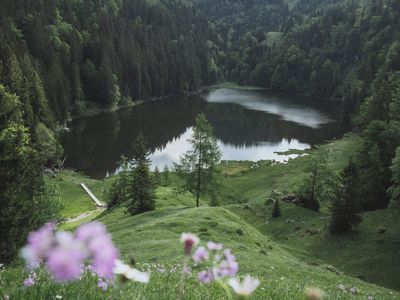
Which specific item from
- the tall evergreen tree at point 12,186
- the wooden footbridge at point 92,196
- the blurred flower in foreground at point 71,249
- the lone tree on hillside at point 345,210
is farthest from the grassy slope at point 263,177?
the blurred flower in foreground at point 71,249

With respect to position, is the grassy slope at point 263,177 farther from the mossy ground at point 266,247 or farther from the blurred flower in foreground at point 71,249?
the blurred flower in foreground at point 71,249

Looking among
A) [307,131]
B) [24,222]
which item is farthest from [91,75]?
[24,222]

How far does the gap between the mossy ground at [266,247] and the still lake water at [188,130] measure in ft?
103

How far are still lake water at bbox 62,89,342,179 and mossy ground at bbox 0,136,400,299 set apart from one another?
31432 millimetres

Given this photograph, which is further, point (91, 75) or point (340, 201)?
point (91, 75)

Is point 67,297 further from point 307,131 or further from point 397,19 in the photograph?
point 397,19

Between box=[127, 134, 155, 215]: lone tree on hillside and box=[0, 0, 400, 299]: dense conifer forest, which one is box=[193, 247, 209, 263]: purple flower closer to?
box=[0, 0, 400, 299]: dense conifer forest

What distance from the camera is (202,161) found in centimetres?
5284

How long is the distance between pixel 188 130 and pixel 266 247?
314ft

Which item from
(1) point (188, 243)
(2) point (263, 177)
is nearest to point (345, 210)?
(2) point (263, 177)

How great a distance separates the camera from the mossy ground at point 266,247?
10.2 meters

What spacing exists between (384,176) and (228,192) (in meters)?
27.7

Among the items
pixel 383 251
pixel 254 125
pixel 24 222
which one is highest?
pixel 24 222

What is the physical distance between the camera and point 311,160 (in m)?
59.7
